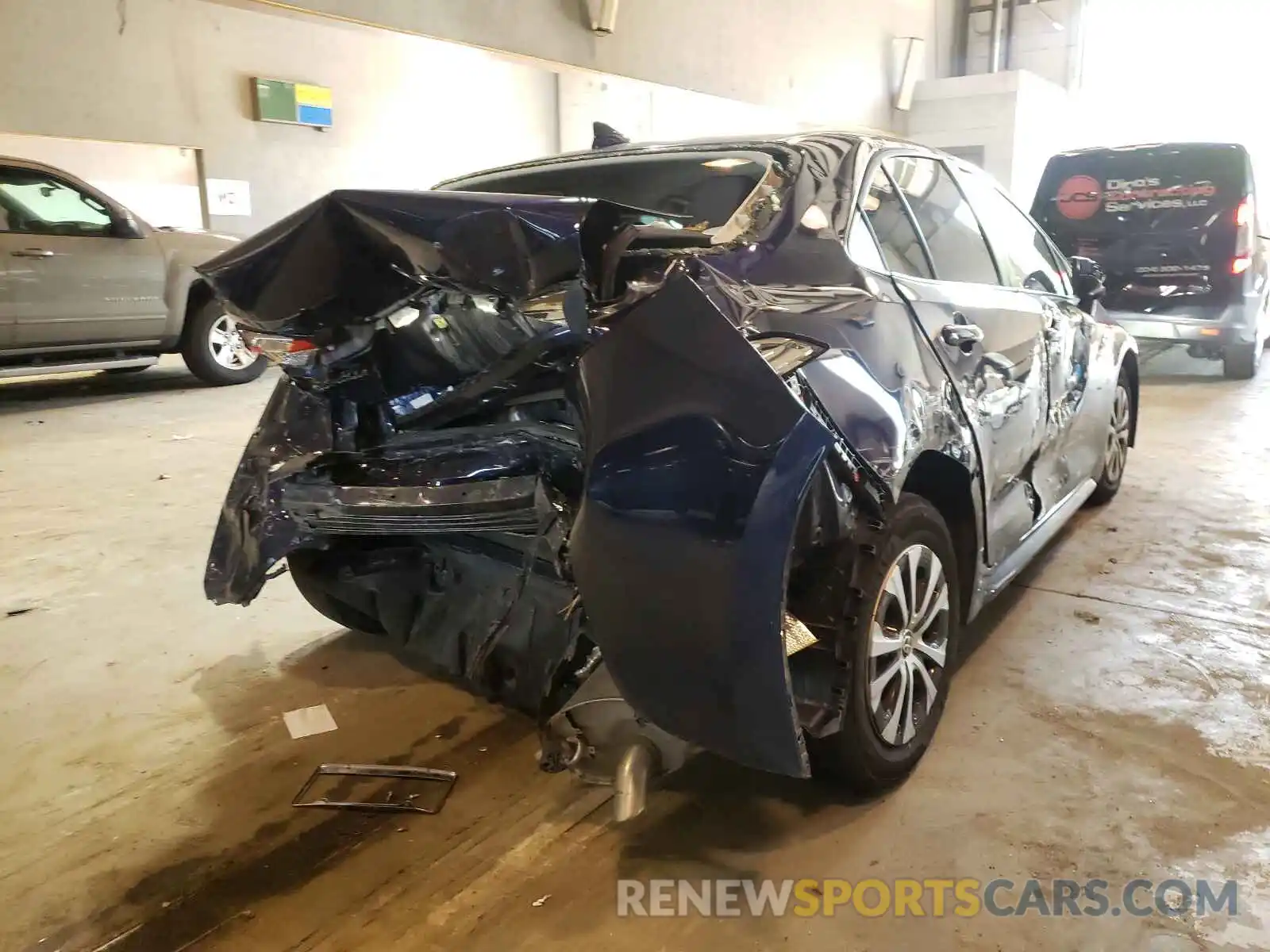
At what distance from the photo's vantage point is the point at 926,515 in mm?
2027

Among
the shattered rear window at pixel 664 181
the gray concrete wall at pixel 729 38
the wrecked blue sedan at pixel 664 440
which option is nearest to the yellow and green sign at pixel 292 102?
the gray concrete wall at pixel 729 38

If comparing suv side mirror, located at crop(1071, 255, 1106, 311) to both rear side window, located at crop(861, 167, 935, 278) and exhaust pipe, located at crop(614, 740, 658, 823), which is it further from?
exhaust pipe, located at crop(614, 740, 658, 823)

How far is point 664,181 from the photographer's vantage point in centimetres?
230

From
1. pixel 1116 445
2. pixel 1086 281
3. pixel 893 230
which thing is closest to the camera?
pixel 893 230

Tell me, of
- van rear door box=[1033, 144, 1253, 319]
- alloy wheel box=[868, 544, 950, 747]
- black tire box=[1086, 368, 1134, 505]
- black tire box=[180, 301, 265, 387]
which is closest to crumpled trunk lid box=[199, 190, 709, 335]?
alloy wheel box=[868, 544, 950, 747]

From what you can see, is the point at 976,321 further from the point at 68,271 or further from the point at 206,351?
the point at 206,351

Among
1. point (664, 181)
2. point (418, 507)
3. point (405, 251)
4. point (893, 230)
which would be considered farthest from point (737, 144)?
point (418, 507)

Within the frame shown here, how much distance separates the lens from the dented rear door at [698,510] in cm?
148

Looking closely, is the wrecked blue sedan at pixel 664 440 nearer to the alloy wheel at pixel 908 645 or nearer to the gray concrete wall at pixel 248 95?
the alloy wheel at pixel 908 645

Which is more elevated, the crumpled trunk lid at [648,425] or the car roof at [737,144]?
the car roof at [737,144]

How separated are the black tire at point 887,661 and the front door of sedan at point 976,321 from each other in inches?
12.8

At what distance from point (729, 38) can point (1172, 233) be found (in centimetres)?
534

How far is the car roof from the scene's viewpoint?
7.50ft

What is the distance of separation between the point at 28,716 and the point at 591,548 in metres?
1.94
